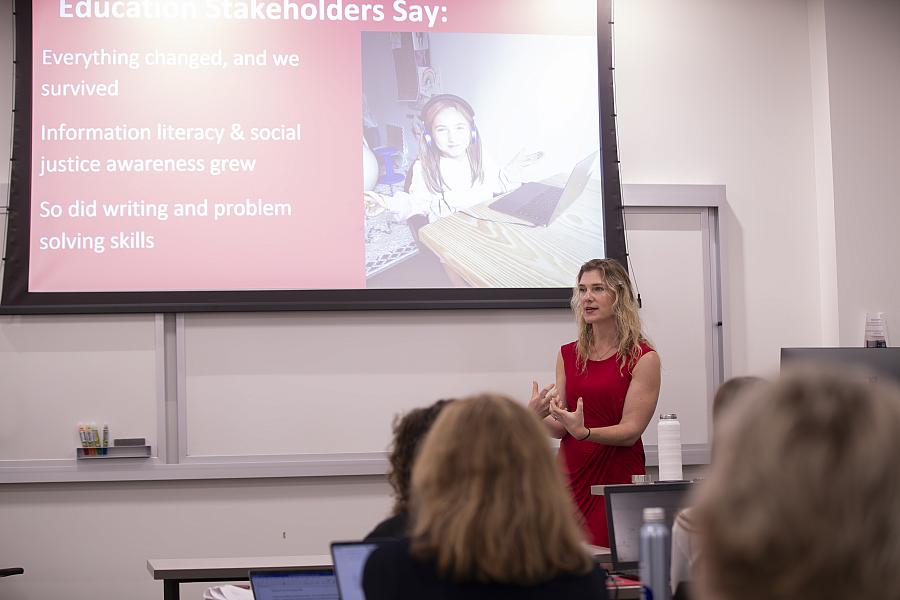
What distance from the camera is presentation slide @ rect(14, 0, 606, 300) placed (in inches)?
172

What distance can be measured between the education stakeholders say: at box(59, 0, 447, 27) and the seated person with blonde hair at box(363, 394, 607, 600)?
3.45 m

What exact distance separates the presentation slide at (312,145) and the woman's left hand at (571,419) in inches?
52.2

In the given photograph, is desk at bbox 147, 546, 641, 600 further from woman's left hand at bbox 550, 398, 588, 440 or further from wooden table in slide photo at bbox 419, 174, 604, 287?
wooden table in slide photo at bbox 419, 174, 604, 287

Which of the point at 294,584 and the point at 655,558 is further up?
the point at 655,558

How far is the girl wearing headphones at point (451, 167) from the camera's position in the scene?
14.9ft

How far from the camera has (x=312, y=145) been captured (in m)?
4.50

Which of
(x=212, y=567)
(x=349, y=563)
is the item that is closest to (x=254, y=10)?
(x=212, y=567)

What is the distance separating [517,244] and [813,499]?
3.94 m

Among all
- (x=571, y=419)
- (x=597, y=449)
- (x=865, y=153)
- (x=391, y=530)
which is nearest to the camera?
(x=391, y=530)

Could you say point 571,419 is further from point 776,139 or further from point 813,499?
point 813,499

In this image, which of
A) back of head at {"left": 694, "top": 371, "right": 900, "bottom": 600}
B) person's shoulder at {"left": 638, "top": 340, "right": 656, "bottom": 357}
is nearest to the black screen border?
person's shoulder at {"left": 638, "top": 340, "right": 656, "bottom": 357}

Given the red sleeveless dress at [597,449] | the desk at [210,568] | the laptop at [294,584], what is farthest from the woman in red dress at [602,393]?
the laptop at [294,584]

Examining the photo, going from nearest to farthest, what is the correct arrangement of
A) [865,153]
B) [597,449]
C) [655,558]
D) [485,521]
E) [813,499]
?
[813,499]
[485,521]
[655,558]
[597,449]
[865,153]

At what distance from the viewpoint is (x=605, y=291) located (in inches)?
141
